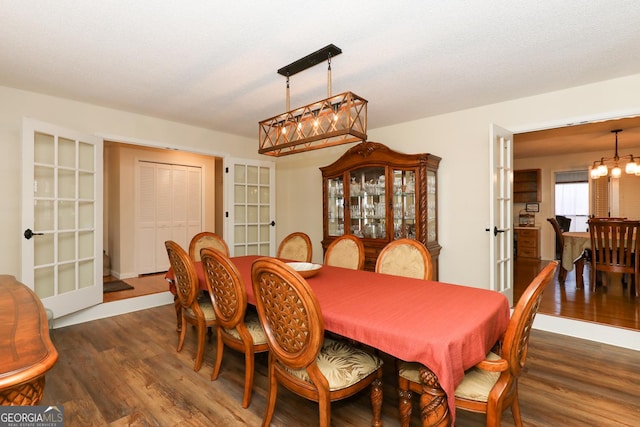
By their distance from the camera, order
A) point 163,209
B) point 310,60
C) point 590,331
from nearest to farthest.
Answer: point 310,60 < point 590,331 < point 163,209

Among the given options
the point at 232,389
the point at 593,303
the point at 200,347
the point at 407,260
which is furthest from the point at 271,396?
the point at 593,303

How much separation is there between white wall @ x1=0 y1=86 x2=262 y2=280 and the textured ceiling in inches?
6.6

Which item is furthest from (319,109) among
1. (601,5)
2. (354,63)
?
(601,5)

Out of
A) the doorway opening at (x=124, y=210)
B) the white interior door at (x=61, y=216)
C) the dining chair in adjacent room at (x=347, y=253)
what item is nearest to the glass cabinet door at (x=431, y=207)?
the dining chair in adjacent room at (x=347, y=253)

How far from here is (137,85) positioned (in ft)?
9.60

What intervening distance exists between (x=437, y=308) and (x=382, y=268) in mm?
1045

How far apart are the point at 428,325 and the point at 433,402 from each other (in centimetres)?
30

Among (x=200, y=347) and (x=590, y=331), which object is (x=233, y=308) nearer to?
(x=200, y=347)

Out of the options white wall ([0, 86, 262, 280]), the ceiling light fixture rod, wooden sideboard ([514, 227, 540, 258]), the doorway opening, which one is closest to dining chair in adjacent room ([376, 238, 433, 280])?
the ceiling light fixture rod

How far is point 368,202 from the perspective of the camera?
4117 mm

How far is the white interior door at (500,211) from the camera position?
3086 millimetres

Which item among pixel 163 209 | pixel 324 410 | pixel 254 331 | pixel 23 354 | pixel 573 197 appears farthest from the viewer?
pixel 573 197

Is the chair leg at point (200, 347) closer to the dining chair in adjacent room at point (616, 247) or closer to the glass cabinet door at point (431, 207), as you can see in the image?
the glass cabinet door at point (431, 207)

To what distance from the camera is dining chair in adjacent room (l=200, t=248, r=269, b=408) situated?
6.30 feet
